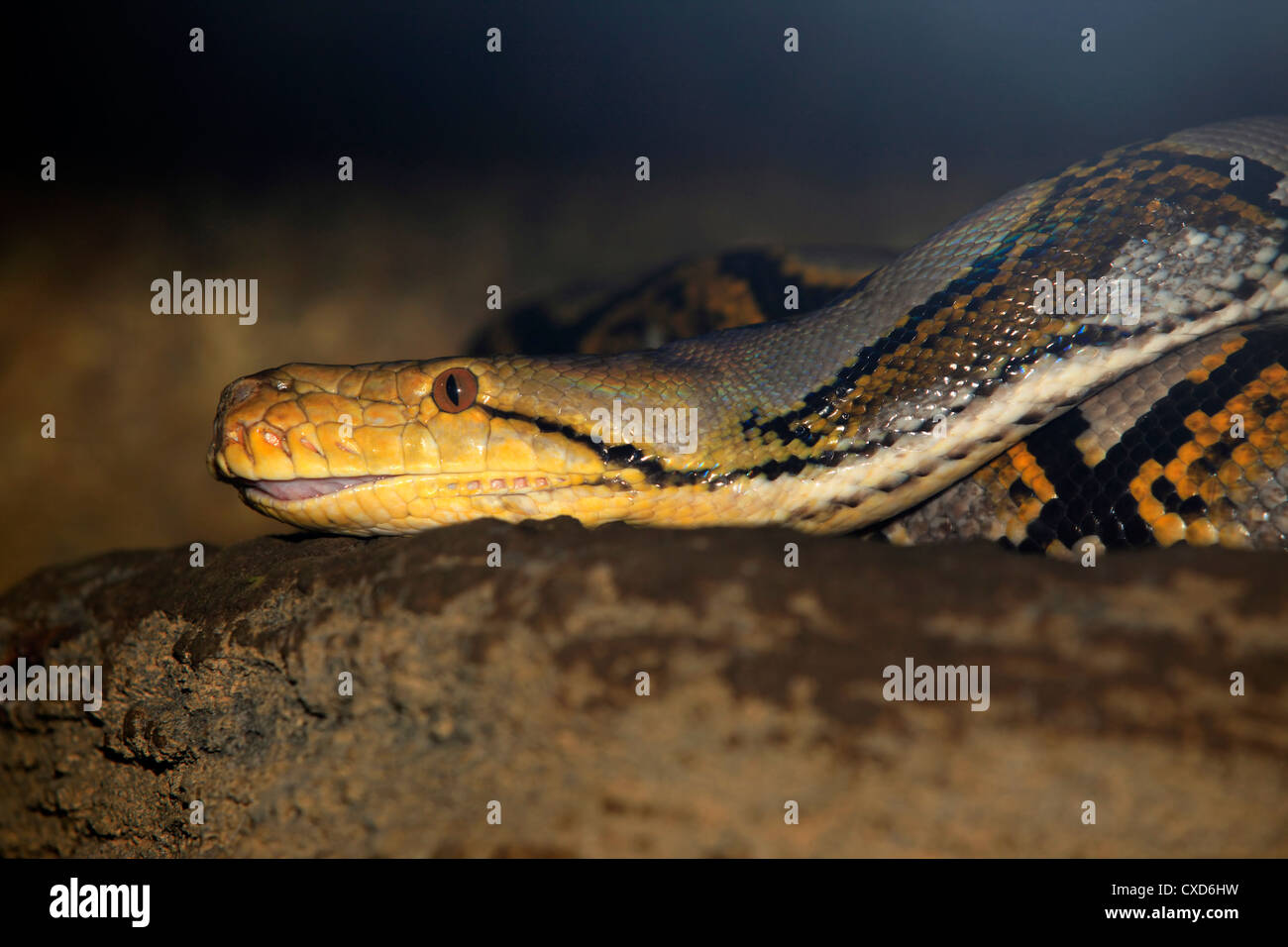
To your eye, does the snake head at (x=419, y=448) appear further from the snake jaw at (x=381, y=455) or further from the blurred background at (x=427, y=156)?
the blurred background at (x=427, y=156)

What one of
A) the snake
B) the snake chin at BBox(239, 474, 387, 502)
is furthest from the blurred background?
the snake chin at BBox(239, 474, 387, 502)

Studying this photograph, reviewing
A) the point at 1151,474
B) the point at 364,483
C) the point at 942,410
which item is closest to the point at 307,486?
the point at 364,483

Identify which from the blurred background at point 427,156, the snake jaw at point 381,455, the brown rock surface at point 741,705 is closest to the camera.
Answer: the brown rock surface at point 741,705

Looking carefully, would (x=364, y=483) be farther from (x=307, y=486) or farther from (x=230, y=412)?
(x=230, y=412)

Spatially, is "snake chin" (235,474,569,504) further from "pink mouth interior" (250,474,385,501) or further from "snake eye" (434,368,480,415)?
"snake eye" (434,368,480,415)

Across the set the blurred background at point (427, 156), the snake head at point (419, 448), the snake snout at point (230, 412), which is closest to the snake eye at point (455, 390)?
the snake head at point (419, 448)
